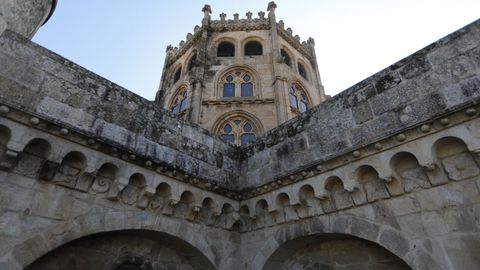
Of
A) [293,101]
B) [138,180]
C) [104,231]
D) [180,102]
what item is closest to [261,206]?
[138,180]

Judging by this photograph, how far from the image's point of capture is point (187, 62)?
17.8m

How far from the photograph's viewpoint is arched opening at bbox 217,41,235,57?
17141 millimetres

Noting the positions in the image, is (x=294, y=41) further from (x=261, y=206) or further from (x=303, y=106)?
(x=261, y=206)

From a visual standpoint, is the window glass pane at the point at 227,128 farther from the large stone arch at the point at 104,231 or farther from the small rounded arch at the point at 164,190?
the small rounded arch at the point at 164,190

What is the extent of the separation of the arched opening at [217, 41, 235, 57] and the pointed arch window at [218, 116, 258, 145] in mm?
5036

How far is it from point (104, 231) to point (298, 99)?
13927mm

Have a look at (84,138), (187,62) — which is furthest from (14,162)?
(187,62)

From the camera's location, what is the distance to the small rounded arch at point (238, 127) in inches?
551

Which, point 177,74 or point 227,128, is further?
point 177,74

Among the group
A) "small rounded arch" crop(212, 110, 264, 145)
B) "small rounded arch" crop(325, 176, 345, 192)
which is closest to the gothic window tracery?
"small rounded arch" crop(212, 110, 264, 145)

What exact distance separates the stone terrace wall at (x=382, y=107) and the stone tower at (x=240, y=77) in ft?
28.9

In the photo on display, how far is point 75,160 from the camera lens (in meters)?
3.42

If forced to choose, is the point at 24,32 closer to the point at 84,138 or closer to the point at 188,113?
the point at 84,138

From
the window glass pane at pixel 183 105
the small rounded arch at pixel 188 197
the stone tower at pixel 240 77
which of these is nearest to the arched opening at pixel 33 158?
the small rounded arch at pixel 188 197
